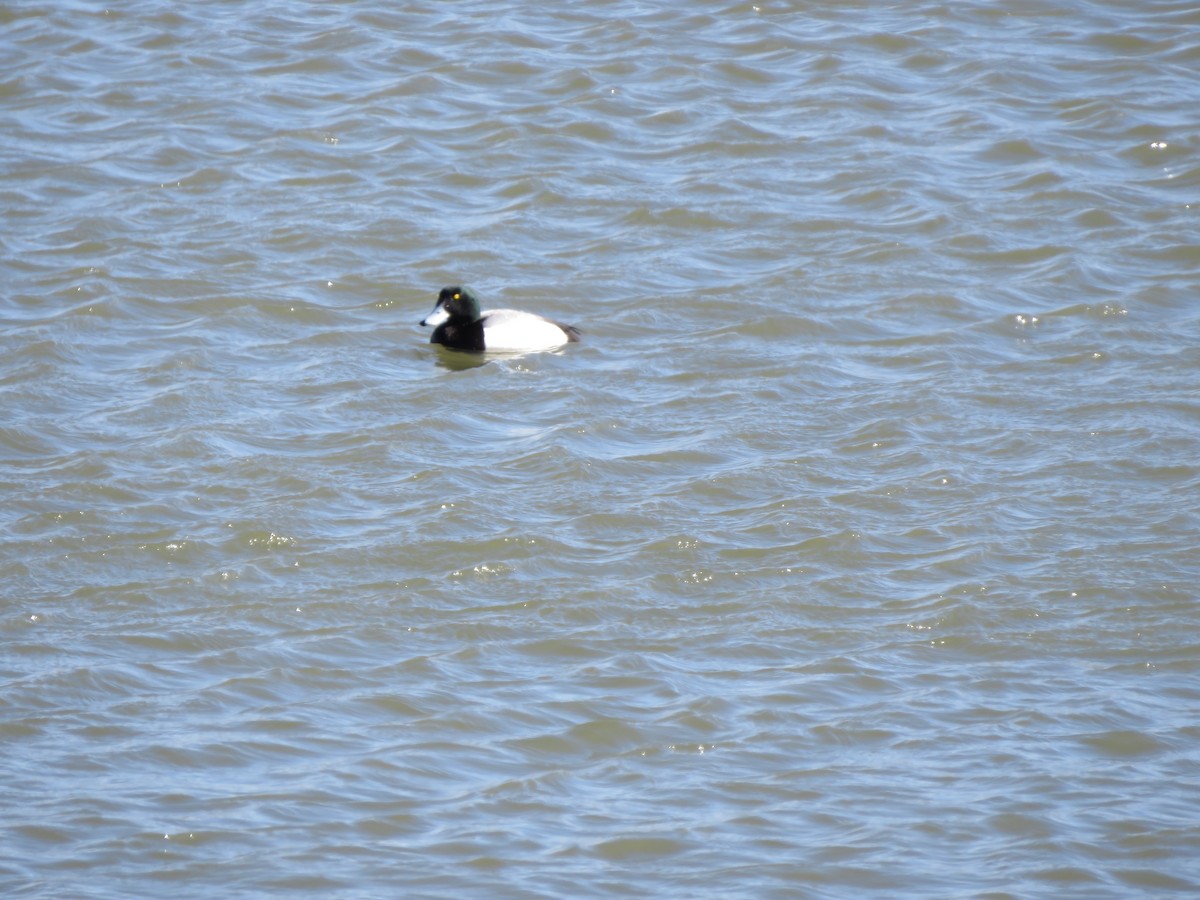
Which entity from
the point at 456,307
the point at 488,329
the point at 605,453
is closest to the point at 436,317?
the point at 456,307

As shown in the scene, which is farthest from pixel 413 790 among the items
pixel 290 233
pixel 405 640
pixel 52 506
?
pixel 290 233

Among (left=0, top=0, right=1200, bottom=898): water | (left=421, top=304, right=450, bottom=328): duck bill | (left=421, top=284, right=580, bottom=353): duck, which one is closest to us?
(left=0, top=0, right=1200, bottom=898): water

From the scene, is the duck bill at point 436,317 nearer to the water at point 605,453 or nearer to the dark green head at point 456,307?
the dark green head at point 456,307

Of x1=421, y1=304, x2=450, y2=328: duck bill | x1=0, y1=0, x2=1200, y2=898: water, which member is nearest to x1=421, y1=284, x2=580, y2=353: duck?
x1=421, y1=304, x2=450, y2=328: duck bill

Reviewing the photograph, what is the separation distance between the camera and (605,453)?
26.0 feet

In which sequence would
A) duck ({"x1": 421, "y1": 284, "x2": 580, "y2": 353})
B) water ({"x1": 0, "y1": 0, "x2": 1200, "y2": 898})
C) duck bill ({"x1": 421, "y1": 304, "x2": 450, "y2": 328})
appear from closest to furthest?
water ({"x1": 0, "y1": 0, "x2": 1200, "y2": 898})
duck ({"x1": 421, "y1": 284, "x2": 580, "y2": 353})
duck bill ({"x1": 421, "y1": 304, "x2": 450, "y2": 328})

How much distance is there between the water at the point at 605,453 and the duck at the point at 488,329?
14 cm

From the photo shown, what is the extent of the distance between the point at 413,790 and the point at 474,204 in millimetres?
6448

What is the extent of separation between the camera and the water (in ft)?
16.9

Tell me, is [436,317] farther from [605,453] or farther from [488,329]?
[605,453]

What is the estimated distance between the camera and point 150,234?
10.5 metres

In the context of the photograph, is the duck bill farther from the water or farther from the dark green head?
the water

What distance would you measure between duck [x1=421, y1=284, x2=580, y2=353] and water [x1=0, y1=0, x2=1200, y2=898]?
0.14 m

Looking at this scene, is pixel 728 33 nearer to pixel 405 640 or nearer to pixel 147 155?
pixel 147 155
